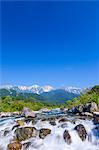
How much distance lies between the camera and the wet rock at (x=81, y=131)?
15.7 metres

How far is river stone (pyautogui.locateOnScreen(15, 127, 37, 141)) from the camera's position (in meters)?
15.7

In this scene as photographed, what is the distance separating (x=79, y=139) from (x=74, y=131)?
2.78 ft

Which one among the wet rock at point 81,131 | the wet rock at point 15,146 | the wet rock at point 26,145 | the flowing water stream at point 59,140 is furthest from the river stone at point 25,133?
the wet rock at point 81,131

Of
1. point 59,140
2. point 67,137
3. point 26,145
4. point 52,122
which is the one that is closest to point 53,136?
point 59,140

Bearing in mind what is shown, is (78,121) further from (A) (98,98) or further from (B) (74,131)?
(A) (98,98)

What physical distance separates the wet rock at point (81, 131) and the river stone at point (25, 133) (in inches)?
92.1

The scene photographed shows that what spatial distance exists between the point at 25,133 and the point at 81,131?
3018mm

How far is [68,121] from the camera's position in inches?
715

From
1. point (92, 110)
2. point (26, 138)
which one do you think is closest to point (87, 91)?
point (92, 110)

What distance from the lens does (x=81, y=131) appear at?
16.2 metres

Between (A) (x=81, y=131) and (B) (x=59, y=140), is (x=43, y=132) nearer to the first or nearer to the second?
(B) (x=59, y=140)

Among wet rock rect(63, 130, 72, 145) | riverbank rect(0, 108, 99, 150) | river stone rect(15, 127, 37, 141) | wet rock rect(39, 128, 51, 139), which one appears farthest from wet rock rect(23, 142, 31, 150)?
wet rock rect(63, 130, 72, 145)

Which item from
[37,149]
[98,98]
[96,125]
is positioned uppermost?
[98,98]

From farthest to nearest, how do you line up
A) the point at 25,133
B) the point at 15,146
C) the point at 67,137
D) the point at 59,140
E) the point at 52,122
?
the point at 52,122 < the point at 25,133 < the point at 67,137 < the point at 59,140 < the point at 15,146
